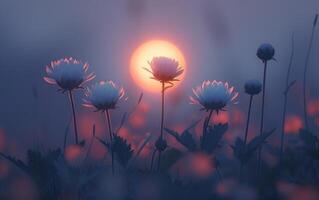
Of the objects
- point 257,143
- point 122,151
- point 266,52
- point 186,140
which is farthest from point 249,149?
point 266,52

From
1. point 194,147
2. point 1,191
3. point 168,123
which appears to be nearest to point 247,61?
point 168,123

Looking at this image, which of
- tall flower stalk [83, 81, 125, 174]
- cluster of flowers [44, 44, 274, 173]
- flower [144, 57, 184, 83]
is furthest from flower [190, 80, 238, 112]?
tall flower stalk [83, 81, 125, 174]

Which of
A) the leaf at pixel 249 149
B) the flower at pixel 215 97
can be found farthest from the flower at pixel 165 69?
the leaf at pixel 249 149

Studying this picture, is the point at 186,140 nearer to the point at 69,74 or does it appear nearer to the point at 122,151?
the point at 122,151

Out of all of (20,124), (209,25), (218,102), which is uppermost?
(209,25)

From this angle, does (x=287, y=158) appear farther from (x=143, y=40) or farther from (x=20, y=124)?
(x=143, y=40)

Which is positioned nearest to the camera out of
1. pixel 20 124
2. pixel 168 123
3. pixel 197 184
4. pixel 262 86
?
pixel 197 184
